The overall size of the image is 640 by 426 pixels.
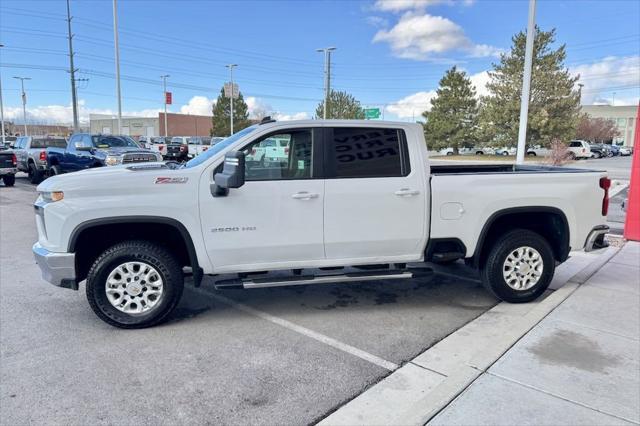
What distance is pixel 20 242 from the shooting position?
8.17 metres

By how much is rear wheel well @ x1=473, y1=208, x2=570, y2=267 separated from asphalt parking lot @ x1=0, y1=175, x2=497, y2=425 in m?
0.72

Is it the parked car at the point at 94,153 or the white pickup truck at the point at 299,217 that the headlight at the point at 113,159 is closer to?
the parked car at the point at 94,153

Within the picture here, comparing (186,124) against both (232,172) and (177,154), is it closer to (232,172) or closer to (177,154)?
(177,154)

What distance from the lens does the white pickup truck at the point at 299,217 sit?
4.24 metres

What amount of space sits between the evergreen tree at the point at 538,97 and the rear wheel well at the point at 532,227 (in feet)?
122

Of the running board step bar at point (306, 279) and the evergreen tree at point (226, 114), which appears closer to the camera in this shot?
the running board step bar at point (306, 279)

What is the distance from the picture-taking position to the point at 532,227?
5.39 meters

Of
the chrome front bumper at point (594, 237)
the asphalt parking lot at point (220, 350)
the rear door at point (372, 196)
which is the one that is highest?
the rear door at point (372, 196)

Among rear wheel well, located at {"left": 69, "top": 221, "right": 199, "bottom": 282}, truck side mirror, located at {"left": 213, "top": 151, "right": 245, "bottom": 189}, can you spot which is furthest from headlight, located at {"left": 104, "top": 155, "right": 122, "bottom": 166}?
truck side mirror, located at {"left": 213, "top": 151, "right": 245, "bottom": 189}

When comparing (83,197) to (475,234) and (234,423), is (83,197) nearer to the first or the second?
(234,423)

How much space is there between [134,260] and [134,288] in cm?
27

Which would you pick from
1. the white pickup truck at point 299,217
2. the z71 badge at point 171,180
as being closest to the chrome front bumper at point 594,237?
the white pickup truck at point 299,217

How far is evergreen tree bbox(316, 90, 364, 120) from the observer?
2267 inches

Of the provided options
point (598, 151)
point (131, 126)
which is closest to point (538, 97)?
point (598, 151)
